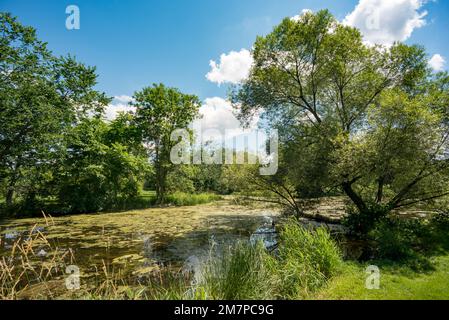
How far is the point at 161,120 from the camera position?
27359 mm

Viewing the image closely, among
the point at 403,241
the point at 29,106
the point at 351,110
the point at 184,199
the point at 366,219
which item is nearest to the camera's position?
the point at 403,241

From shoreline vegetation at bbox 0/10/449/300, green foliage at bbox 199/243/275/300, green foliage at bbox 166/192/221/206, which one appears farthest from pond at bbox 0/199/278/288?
green foliage at bbox 166/192/221/206

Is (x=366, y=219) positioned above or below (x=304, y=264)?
above

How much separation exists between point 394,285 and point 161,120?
2591 cm

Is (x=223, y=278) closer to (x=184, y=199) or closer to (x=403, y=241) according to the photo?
(x=403, y=241)

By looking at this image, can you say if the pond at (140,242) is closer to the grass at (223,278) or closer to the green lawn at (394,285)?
the grass at (223,278)

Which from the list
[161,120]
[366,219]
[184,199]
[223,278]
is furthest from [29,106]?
[366,219]

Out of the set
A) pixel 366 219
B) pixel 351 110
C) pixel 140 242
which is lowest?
pixel 140 242

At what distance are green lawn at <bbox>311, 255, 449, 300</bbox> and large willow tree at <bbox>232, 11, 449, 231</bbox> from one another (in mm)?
3919

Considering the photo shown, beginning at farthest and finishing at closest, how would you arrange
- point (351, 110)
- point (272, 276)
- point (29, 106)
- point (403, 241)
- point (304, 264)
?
point (29, 106) → point (351, 110) → point (403, 241) → point (304, 264) → point (272, 276)

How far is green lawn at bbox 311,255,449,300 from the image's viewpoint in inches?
179

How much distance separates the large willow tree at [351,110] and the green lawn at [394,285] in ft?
12.9

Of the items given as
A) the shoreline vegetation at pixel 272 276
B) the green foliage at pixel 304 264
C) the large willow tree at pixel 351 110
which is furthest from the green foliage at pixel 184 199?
the green foliage at pixel 304 264
